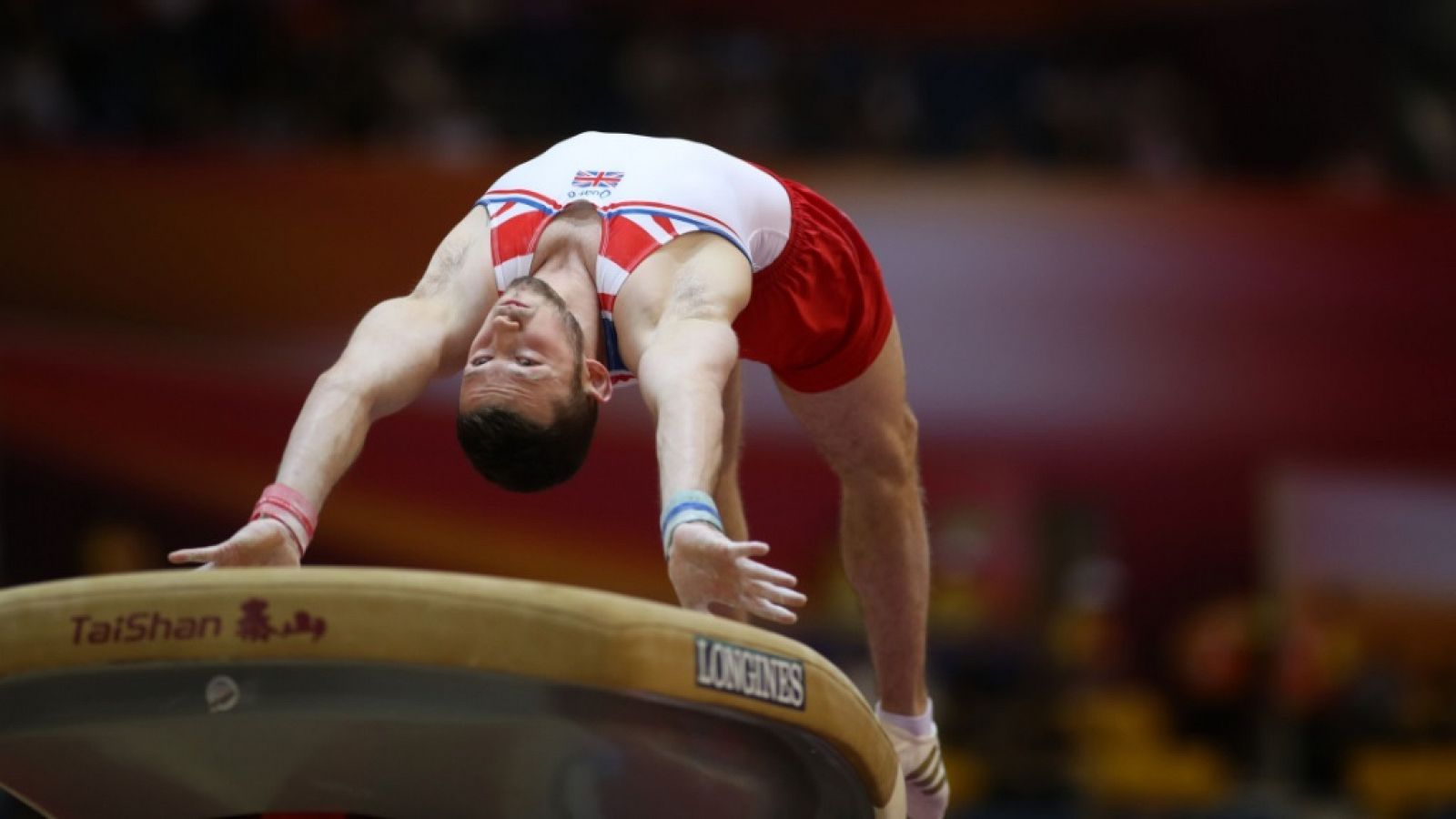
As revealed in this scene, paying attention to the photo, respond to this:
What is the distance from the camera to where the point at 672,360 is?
9.77ft

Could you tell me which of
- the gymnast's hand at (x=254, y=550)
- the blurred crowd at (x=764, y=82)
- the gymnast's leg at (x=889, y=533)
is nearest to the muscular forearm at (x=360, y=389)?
the gymnast's hand at (x=254, y=550)

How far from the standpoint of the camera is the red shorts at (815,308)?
363 centimetres

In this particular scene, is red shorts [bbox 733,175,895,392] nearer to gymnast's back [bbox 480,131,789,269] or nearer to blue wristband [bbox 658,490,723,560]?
gymnast's back [bbox 480,131,789,269]

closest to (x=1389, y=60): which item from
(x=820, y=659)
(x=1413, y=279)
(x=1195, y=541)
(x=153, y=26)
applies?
(x=1413, y=279)

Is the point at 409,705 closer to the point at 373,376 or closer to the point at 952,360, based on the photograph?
the point at 373,376

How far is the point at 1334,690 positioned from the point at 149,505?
22.3ft

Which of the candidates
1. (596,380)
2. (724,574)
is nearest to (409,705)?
(724,574)

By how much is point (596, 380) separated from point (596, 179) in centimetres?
48

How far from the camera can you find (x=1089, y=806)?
9617 millimetres

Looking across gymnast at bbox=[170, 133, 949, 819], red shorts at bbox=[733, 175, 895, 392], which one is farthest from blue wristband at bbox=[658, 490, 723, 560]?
red shorts at bbox=[733, 175, 895, 392]

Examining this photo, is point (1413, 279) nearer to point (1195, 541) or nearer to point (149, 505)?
point (1195, 541)

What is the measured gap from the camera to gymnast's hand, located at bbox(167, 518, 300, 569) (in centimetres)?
282

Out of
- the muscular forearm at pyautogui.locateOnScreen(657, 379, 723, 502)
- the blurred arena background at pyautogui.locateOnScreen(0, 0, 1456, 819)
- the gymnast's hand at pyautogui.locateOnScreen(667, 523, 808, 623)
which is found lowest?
the gymnast's hand at pyautogui.locateOnScreen(667, 523, 808, 623)

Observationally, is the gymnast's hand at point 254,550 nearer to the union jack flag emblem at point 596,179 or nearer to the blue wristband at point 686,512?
the blue wristband at point 686,512
